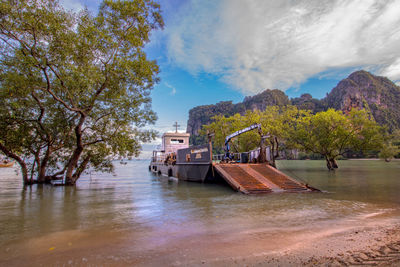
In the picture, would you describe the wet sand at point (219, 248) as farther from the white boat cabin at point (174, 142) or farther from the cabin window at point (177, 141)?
the cabin window at point (177, 141)

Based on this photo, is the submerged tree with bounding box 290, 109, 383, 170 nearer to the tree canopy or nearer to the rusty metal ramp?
the tree canopy

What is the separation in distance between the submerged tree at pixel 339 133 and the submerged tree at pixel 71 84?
2504cm

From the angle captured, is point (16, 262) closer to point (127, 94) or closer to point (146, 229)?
point (146, 229)

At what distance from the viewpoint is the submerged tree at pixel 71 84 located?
10094mm

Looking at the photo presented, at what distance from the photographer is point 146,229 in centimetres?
536

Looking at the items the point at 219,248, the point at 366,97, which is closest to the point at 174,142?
the point at 219,248

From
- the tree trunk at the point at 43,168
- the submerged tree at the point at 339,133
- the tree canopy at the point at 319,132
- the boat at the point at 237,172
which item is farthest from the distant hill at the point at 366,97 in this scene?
the tree trunk at the point at 43,168

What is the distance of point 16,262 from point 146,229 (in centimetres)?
246

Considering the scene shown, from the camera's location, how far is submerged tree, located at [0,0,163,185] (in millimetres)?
10094

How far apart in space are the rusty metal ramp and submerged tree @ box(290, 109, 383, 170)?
20047 millimetres

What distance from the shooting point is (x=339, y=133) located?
1151 inches

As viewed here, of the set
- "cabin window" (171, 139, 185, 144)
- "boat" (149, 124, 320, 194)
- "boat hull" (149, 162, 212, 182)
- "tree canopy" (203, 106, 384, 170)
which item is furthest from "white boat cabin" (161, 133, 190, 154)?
"tree canopy" (203, 106, 384, 170)

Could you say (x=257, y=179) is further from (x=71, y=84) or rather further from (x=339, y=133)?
(x=339, y=133)

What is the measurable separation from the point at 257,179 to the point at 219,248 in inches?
342
